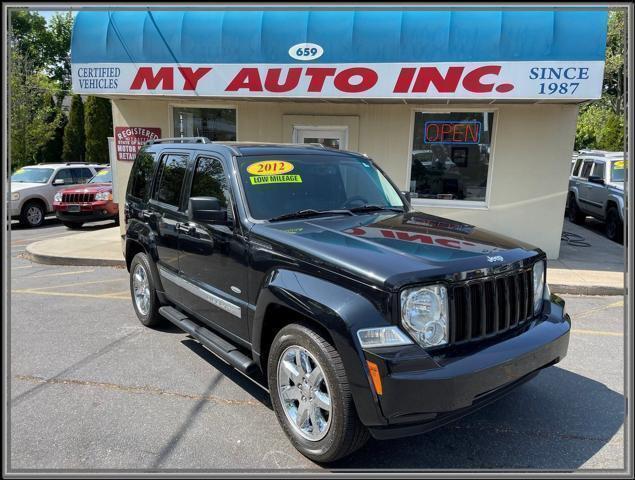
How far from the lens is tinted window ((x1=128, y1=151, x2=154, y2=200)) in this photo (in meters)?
5.26

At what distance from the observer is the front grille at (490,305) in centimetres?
273

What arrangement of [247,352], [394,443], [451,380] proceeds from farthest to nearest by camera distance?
[247,352] < [394,443] < [451,380]

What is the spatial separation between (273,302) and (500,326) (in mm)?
1475

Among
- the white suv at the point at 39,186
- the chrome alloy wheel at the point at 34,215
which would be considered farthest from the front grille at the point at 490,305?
the chrome alloy wheel at the point at 34,215

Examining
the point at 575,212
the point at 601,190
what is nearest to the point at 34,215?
the point at 601,190

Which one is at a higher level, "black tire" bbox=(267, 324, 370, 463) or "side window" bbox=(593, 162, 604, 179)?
"side window" bbox=(593, 162, 604, 179)

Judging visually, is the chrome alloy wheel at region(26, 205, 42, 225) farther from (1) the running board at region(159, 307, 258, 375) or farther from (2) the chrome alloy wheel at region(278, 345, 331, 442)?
(2) the chrome alloy wheel at region(278, 345, 331, 442)

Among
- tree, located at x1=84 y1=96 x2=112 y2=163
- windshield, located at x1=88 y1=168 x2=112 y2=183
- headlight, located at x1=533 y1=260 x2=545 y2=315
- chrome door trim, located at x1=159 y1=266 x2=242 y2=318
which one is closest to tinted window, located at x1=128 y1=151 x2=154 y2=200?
chrome door trim, located at x1=159 y1=266 x2=242 y2=318

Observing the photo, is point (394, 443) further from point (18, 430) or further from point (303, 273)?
point (18, 430)

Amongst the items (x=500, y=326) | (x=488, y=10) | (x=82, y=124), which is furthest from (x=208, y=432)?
(x=82, y=124)

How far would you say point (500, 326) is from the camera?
295 cm

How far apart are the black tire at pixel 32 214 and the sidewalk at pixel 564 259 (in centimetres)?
414

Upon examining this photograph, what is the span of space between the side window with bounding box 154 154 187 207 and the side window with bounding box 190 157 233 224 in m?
0.29

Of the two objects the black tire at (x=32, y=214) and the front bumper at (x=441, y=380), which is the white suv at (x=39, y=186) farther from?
the front bumper at (x=441, y=380)
